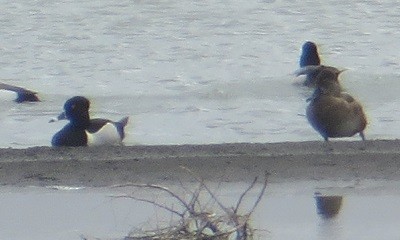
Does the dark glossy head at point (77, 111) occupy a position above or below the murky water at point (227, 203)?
above

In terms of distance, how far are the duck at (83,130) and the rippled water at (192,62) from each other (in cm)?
55

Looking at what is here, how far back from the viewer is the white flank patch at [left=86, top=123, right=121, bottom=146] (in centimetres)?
1306

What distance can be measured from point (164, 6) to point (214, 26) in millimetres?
2885

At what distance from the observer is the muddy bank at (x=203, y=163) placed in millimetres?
10477

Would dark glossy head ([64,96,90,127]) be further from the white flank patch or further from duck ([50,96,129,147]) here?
the white flank patch

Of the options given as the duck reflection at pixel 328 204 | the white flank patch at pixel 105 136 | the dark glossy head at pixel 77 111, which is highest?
the dark glossy head at pixel 77 111

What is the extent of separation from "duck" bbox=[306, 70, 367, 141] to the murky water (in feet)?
7.02

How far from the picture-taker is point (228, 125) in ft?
49.5

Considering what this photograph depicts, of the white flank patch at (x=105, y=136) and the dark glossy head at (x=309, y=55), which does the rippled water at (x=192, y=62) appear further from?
the white flank patch at (x=105, y=136)

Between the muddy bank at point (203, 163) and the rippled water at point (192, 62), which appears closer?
the muddy bank at point (203, 163)

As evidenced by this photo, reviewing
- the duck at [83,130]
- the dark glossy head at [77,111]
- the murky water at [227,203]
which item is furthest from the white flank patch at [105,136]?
the murky water at [227,203]

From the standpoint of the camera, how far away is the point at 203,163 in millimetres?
10945

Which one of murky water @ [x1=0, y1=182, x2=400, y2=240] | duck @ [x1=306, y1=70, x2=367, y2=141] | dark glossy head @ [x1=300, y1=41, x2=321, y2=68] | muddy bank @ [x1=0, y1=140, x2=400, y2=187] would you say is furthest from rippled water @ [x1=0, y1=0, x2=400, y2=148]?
murky water @ [x1=0, y1=182, x2=400, y2=240]

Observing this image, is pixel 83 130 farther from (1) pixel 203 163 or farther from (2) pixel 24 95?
(2) pixel 24 95
